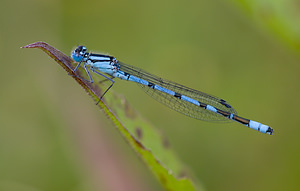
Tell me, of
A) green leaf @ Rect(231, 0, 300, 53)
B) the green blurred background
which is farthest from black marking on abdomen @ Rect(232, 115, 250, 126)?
green leaf @ Rect(231, 0, 300, 53)

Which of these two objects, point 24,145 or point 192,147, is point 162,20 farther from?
point 24,145

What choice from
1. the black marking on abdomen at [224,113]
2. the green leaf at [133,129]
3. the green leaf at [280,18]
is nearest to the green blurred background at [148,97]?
the black marking on abdomen at [224,113]

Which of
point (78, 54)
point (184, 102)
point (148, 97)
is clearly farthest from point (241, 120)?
point (78, 54)

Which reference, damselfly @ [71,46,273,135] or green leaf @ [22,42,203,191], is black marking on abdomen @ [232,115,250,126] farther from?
green leaf @ [22,42,203,191]

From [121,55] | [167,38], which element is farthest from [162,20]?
[121,55]

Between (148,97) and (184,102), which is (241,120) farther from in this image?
(148,97)

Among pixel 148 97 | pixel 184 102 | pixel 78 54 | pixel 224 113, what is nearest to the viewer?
pixel 78 54
